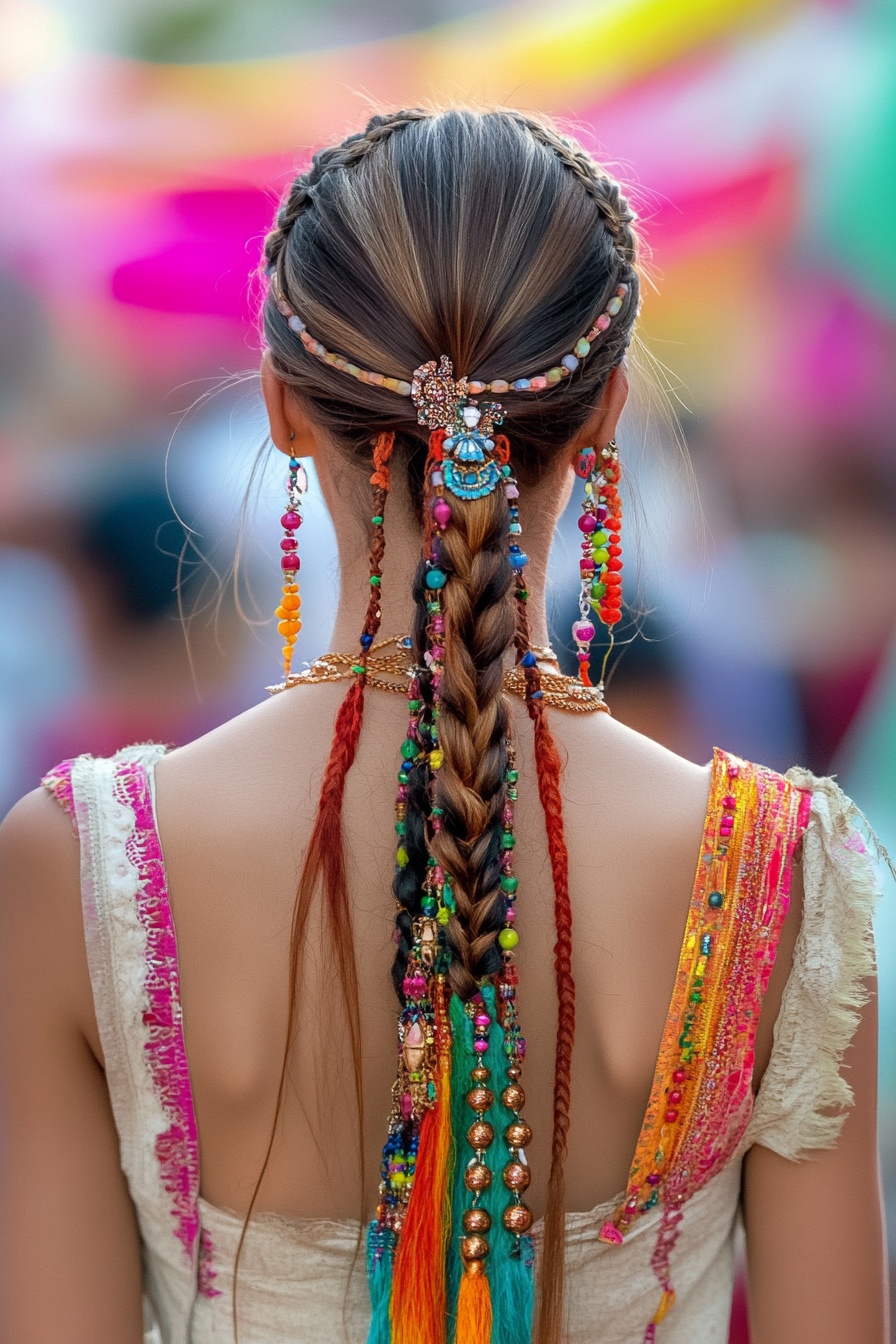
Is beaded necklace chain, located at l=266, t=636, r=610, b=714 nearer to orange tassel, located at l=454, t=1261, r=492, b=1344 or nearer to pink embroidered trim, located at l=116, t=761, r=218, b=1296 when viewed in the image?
pink embroidered trim, located at l=116, t=761, r=218, b=1296

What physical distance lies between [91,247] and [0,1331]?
2333mm

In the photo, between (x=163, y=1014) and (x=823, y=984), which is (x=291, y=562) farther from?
(x=823, y=984)

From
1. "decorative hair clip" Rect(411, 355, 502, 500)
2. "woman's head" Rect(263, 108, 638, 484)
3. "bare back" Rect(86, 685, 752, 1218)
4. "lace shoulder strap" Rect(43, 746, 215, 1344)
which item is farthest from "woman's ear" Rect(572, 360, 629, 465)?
"lace shoulder strap" Rect(43, 746, 215, 1344)

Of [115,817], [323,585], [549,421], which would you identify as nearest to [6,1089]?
[115,817]

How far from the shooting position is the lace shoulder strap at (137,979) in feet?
2.71

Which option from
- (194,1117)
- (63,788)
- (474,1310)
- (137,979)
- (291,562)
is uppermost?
(291,562)

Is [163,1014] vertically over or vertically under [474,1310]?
over

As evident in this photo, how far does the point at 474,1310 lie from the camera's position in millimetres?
797

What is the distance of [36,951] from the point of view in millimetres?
842

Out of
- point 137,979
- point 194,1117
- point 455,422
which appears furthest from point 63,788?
point 455,422

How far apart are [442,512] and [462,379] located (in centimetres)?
10

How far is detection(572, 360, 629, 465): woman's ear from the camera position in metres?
0.93

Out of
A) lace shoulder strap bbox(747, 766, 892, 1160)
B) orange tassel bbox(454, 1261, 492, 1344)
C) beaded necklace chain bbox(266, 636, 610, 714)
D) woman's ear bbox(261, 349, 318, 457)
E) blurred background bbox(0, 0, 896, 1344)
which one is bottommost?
orange tassel bbox(454, 1261, 492, 1344)

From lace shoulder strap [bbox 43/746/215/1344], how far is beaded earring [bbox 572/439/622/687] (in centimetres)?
39
